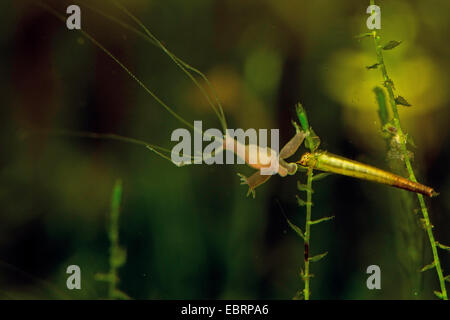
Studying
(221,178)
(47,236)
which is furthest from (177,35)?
(47,236)

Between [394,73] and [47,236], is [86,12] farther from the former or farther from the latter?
[394,73]

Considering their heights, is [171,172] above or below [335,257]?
above

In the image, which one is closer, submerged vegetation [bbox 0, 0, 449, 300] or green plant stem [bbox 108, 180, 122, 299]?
green plant stem [bbox 108, 180, 122, 299]

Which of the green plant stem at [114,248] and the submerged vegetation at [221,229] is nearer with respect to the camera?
the green plant stem at [114,248]

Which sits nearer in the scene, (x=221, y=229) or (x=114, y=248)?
(x=114, y=248)
